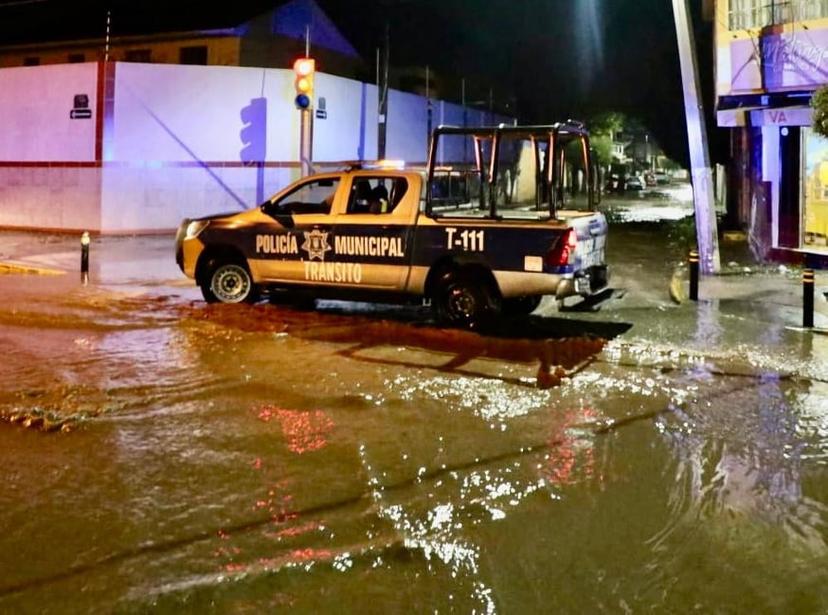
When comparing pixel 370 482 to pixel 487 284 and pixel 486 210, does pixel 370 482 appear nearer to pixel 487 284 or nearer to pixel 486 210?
pixel 487 284

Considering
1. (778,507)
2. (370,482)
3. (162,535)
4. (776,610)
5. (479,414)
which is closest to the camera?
(776,610)

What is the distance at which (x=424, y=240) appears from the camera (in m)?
10.7

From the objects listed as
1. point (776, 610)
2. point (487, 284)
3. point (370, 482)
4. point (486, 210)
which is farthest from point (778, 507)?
point (486, 210)

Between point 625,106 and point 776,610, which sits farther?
point 625,106

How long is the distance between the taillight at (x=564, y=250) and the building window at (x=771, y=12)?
Answer: 8298mm

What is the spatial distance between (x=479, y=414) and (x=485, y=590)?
304 cm

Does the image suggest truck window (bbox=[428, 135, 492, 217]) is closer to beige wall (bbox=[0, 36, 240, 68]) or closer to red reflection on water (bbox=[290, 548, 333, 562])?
red reflection on water (bbox=[290, 548, 333, 562])

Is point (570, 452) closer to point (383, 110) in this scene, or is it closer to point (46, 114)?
point (46, 114)

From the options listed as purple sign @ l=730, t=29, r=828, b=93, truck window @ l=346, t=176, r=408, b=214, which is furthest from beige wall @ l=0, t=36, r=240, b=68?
truck window @ l=346, t=176, r=408, b=214

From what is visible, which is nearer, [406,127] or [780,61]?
[780,61]

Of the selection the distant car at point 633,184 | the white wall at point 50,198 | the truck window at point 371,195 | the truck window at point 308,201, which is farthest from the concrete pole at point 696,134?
the distant car at point 633,184

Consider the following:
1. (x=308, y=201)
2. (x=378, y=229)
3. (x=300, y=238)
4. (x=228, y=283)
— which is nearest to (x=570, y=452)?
(x=378, y=229)

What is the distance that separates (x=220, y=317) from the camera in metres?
11.5

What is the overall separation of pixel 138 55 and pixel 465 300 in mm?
24634
